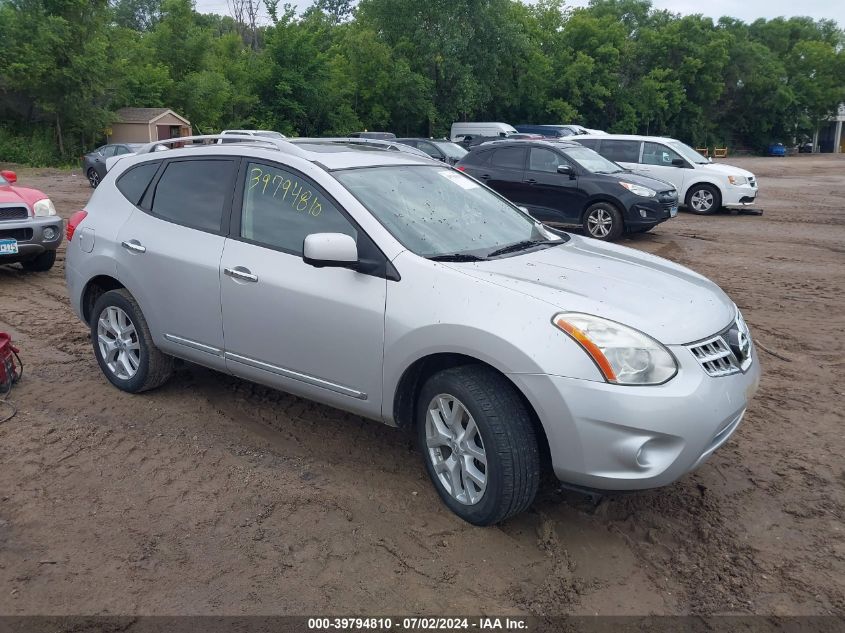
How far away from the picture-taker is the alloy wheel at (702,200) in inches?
648

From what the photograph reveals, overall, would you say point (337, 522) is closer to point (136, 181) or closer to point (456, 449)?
point (456, 449)

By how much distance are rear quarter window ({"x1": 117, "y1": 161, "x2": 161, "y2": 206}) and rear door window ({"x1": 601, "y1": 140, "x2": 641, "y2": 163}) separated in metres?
12.9

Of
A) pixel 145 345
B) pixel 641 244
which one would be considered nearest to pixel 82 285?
pixel 145 345

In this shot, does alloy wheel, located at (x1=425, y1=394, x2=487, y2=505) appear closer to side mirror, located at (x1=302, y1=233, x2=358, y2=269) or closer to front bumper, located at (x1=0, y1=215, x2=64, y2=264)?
side mirror, located at (x1=302, y1=233, x2=358, y2=269)

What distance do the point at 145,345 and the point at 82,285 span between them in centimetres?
80

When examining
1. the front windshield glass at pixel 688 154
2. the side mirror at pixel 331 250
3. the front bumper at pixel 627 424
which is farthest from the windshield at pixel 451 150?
the front bumper at pixel 627 424

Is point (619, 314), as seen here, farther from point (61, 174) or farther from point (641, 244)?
point (61, 174)

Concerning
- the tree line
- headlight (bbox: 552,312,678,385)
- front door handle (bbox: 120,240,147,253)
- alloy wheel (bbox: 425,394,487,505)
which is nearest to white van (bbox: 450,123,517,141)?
the tree line

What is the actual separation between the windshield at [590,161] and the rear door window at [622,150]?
10.3 ft

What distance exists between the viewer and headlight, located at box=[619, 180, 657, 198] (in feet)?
40.3

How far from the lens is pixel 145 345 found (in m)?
4.98

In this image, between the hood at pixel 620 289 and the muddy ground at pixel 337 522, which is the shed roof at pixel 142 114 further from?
the hood at pixel 620 289

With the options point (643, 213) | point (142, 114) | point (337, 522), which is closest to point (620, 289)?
point (337, 522)

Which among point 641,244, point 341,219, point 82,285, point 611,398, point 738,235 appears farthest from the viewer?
point 738,235
